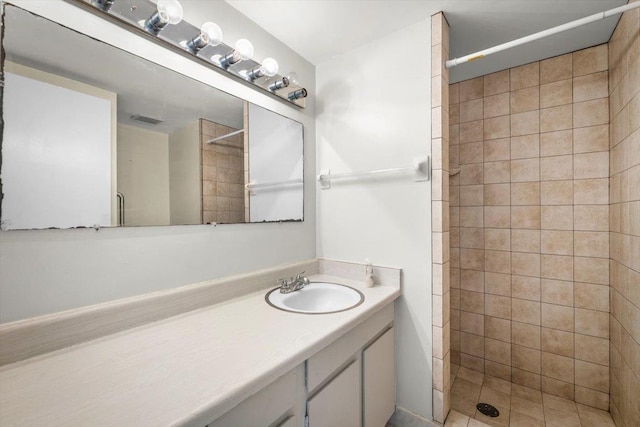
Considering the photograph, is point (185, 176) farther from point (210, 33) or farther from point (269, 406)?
point (269, 406)

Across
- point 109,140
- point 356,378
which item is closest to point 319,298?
point 356,378

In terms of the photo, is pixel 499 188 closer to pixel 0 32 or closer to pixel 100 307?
pixel 100 307

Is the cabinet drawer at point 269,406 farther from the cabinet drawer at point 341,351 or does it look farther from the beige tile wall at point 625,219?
the beige tile wall at point 625,219

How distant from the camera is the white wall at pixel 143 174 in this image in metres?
0.98

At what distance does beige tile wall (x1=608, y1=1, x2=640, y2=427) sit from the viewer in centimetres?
124

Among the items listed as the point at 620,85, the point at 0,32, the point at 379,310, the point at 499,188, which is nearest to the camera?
the point at 0,32

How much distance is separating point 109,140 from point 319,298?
1.16m

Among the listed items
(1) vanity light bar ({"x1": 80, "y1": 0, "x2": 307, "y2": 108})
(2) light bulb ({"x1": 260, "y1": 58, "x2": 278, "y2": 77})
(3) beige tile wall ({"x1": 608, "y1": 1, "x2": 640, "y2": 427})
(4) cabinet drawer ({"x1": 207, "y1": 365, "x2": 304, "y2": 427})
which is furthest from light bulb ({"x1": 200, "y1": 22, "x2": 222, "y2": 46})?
(3) beige tile wall ({"x1": 608, "y1": 1, "x2": 640, "y2": 427})

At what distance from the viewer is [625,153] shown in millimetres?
1383

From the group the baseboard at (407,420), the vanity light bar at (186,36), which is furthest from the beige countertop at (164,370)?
the vanity light bar at (186,36)

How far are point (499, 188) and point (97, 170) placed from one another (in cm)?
231

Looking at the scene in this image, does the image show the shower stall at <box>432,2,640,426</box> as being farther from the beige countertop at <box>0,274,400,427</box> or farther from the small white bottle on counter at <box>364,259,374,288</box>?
the beige countertop at <box>0,274,400,427</box>

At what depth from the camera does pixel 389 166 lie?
1548 millimetres

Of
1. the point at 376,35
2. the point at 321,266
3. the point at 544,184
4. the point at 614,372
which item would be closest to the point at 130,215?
the point at 321,266
